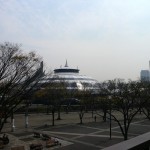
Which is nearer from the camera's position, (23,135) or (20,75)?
(20,75)

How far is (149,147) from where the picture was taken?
3.77 meters

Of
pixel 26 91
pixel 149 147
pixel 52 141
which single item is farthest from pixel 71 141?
pixel 149 147

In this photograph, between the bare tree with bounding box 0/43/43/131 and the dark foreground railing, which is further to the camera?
the bare tree with bounding box 0/43/43/131

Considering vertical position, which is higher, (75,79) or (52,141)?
(75,79)

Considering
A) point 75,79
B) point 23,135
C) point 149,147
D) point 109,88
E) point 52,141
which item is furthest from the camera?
point 75,79

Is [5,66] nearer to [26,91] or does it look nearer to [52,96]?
[26,91]

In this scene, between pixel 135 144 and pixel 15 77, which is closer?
pixel 135 144

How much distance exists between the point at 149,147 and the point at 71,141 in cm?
2494

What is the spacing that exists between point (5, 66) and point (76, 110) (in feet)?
174

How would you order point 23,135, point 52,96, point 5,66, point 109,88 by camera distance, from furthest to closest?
point 52,96
point 109,88
point 23,135
point 5,66

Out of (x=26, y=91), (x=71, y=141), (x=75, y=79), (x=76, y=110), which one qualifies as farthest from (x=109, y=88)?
(x=75, y=79)

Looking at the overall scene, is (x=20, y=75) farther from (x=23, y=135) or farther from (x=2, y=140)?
(x=23, y=135)

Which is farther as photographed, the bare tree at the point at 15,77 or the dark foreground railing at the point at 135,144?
the bare tree at the point at 15,77

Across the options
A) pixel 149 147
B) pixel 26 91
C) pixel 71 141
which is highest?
pixel 26 91
